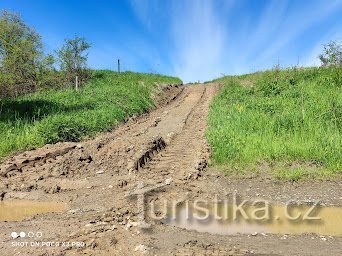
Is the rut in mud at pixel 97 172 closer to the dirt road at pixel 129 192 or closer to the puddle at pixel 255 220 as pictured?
the dirt road at pixel 129 192

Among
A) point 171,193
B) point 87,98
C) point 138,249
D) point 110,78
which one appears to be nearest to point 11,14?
point 110,78

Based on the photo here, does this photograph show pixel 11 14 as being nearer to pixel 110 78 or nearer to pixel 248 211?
pixel 110 78

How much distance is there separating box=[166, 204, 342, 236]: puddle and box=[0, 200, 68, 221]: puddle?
1933 millimetres

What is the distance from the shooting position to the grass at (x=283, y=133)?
26.8 ft

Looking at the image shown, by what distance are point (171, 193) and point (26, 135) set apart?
541cm

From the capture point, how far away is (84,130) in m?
11.7

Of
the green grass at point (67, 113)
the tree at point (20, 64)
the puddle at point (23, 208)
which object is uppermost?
the tree at point (20, 64)

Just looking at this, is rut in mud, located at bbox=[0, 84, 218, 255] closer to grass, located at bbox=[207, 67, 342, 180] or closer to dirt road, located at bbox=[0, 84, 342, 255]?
dirt road, located at bbox=[0, 84, 342, 255]

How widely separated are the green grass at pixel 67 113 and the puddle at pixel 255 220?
565 cm

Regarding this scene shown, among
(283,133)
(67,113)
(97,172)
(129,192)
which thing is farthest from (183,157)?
(67,113)

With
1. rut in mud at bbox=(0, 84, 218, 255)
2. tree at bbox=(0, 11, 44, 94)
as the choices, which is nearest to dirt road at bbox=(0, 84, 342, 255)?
rut in mud at bbox=(0, 84, 218, 255)

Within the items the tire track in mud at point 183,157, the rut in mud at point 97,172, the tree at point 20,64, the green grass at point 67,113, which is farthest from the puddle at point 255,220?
the tree at point 20,64

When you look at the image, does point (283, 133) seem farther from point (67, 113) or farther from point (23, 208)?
point (67, 113)

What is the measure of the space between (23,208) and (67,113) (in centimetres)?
692
